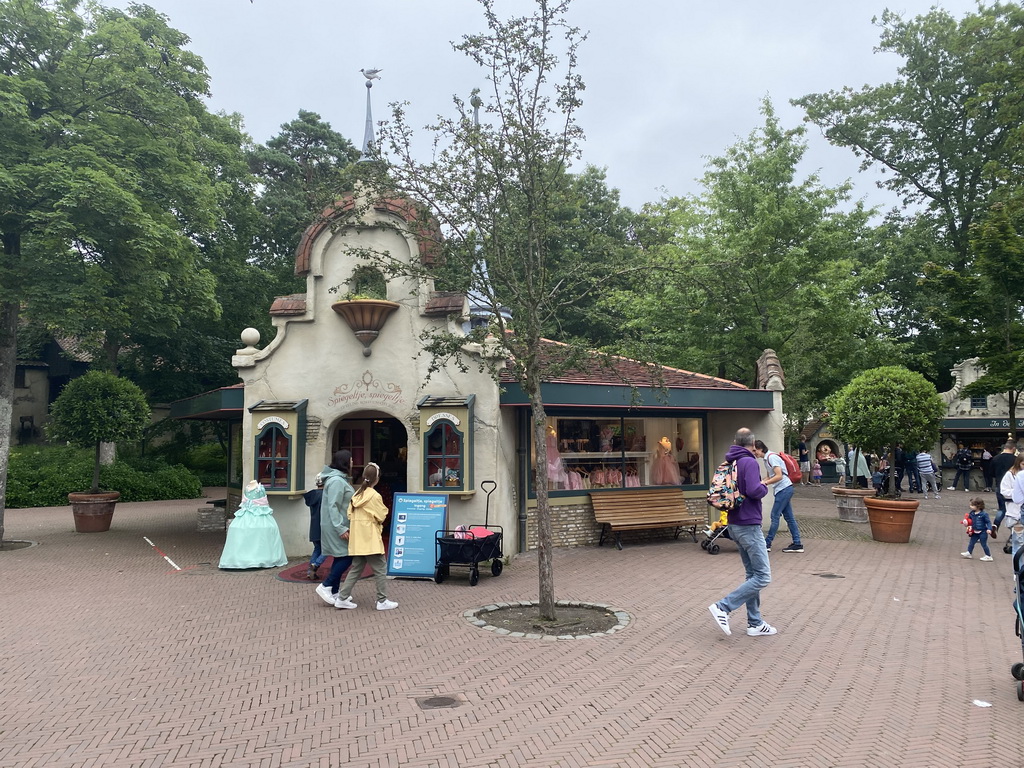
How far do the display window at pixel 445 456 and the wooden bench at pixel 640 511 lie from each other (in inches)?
119

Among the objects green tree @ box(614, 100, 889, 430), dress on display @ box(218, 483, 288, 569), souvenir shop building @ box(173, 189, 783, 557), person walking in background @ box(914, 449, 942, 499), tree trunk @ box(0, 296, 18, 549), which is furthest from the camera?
person walking in background @ box(914, 449, 942, 499)

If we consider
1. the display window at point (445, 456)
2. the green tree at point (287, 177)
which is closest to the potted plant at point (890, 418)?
the display window at point (445, 456)

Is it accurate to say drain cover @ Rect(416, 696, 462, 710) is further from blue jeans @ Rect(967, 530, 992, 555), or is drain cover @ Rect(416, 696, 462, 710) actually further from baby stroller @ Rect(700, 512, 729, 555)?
blue jeans @ Rect(967, 530, 992, 555)

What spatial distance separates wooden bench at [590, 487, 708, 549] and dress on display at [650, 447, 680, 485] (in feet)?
1.07

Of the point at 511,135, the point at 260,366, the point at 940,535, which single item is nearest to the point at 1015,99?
the point at 940,535

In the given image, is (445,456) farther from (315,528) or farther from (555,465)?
(555,465)

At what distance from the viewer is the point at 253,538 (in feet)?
35.2

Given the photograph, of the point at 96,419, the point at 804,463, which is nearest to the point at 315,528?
the point at 96,419

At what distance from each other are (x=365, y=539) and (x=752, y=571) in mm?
4312

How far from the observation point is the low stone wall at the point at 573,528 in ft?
39.9

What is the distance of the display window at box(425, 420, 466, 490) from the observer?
423 inches

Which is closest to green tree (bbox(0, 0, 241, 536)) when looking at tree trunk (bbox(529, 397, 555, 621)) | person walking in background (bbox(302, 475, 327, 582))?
person walking in background (bbox(302, 475, 327, 582))

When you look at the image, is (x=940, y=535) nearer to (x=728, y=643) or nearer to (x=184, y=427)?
(x=728, y=643)

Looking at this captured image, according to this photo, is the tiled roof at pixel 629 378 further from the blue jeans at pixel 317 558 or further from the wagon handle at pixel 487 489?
the blue jeans at pixel 317 558
